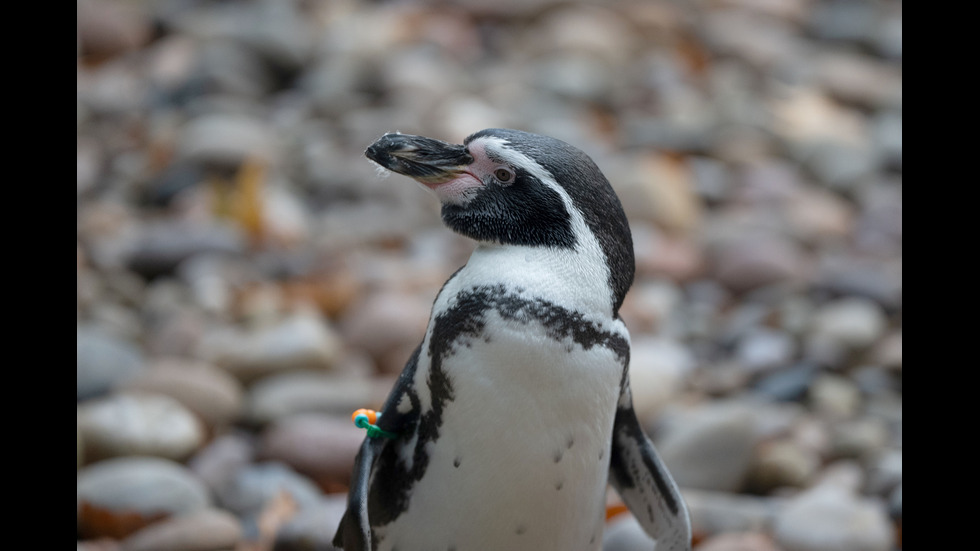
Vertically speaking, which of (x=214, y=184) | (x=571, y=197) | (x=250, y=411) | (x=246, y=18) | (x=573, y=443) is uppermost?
(x=246, y=18)

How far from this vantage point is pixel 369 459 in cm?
143

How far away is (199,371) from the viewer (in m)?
2.73

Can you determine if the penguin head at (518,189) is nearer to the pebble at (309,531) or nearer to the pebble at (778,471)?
the pebble at (309,531)

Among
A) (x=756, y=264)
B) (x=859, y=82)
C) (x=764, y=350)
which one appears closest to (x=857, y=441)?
(x=764, y=350)

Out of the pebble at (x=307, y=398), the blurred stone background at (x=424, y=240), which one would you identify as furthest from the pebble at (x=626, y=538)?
the pebble at (x=307, y=398)

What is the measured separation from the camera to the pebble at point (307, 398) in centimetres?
269

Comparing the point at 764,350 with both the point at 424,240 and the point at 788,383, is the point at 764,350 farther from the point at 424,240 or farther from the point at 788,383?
the point at 424,240

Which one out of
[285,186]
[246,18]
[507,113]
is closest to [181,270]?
[285,186]

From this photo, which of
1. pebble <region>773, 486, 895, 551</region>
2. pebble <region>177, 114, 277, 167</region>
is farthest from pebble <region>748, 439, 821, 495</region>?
pebble <region>177, 114, 277, 167</region>

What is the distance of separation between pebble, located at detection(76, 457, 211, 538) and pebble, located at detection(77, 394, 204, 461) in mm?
153

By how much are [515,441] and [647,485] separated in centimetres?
32

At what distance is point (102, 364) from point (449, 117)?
238cm

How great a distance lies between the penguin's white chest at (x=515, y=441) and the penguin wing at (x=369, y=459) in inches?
1.7
